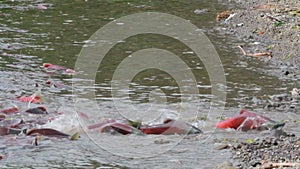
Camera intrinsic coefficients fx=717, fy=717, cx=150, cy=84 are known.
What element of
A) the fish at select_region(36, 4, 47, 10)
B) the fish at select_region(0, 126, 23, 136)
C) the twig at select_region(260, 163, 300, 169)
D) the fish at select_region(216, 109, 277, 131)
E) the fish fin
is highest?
the fish at select_region(36, 4, 47, 10)

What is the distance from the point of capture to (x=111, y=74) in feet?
26.8

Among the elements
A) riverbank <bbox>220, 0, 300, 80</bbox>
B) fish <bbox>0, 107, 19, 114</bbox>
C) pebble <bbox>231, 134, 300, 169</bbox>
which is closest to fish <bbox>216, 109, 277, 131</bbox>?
pebble <bbox>231, 134, 300, 169</bbox>

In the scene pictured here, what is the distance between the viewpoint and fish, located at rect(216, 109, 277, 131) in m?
6.22

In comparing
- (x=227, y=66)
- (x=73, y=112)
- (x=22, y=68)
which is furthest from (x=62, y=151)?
(x=227, y=66)

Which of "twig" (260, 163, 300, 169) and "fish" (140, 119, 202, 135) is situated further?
"fish" (140, 119, 202, 135)

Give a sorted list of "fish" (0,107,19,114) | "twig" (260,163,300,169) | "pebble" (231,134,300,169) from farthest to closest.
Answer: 1. "fish" (0,107,19,114)
2. "pebble" (231,134,300,169)
3. "twig" (260,163,300,169)

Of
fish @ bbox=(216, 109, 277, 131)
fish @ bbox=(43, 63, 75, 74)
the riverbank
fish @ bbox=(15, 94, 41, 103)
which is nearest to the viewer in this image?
fish @ bbox=(216, 109, 277, 131)

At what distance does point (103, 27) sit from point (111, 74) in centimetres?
246

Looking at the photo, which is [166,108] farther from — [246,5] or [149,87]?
[246,5]

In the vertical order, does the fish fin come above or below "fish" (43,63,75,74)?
below

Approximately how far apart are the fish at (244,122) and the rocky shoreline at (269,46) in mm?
344

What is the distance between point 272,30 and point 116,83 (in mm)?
3300

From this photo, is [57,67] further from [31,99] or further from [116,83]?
[31,99]

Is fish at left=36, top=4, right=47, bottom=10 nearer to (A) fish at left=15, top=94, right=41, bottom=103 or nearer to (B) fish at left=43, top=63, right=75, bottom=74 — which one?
(B) fish at left=43, top=63, right=75, bottom=74
